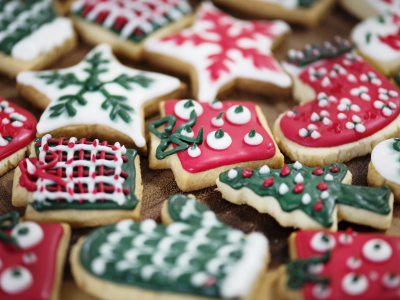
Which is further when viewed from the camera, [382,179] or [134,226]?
[382,179]

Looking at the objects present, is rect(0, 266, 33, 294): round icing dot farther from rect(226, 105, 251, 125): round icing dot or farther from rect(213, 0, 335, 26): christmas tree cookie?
rect(213, 0, 335, 26): christmas tree cookie

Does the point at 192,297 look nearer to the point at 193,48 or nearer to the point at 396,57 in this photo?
the point at 193,48

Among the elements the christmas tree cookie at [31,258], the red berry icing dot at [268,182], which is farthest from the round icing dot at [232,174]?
the christmas tree cookie at [31,258]

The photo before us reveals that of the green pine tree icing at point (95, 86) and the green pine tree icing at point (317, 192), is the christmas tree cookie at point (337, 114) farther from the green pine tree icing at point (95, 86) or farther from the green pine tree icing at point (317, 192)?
the green pine tree icing at point (95, 86)

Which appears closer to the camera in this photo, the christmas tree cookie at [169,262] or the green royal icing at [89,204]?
the christmas tree cookie at [169,262]

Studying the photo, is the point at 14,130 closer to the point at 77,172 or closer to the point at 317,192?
the point at 77,172

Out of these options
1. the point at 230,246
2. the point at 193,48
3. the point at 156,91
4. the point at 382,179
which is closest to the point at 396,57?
the point at 382,179
